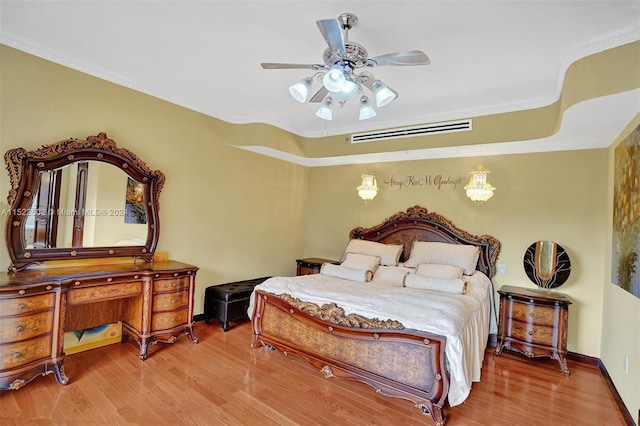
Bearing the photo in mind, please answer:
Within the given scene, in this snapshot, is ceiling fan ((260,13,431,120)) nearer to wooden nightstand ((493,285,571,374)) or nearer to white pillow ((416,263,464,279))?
white pillow ((416,263,464,279))

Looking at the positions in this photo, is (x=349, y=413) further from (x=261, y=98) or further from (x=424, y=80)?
(x=261, y=98)

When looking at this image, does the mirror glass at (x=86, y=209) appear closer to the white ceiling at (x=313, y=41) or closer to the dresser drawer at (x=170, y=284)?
the dresser drawer at (x=170, y=284)

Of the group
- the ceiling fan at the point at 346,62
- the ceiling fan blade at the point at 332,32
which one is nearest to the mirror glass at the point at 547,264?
the ceiling fan at the point at 346,62

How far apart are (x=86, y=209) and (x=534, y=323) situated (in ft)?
15.5

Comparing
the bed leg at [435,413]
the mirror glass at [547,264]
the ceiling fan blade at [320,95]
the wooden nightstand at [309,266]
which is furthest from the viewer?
the wooden nightstand at [309,266]

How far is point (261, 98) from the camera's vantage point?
3682mm

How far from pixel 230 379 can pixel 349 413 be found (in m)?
1.07

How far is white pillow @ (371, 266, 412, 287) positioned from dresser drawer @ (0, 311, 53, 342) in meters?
3.14

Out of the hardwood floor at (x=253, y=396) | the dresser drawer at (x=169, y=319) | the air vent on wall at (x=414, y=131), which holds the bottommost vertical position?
the hardwood floor at (x=253, y=396)

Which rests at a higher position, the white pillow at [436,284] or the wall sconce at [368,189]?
the wall sconce at [368,189]

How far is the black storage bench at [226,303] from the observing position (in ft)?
12.5

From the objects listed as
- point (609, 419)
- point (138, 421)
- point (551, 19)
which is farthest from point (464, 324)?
point (138, 421)

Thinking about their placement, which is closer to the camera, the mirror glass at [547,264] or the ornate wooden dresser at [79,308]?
the ornate wooden dresser at [79,308]

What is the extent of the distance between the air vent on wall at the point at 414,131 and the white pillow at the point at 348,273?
187 cm
